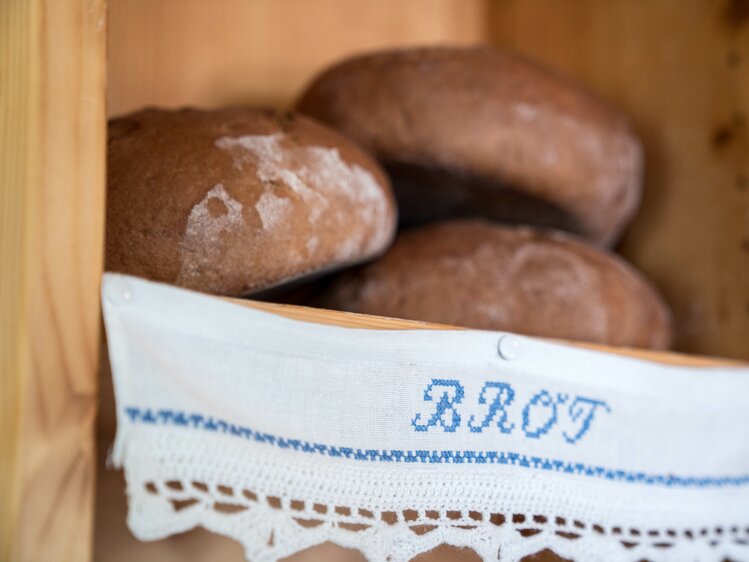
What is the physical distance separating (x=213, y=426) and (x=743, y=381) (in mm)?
538

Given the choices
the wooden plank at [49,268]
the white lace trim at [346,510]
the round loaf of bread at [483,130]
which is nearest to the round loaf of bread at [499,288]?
the round loaf of bread at [483,130]

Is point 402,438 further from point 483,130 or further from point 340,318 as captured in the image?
point 483,130

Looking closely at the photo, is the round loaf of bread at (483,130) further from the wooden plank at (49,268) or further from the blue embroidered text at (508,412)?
the wooden plank at (49,268)

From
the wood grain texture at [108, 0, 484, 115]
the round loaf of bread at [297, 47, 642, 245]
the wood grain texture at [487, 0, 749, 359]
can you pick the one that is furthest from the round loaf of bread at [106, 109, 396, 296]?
the wood grain texture at [487, 0, 749, 359]

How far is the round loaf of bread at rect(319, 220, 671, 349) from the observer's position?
2.59 feet

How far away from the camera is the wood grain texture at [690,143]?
981 mm

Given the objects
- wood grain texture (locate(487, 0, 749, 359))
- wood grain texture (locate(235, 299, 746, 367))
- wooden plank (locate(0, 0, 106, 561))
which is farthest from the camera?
wood grain texture (locate(487, 0, 749, 359))

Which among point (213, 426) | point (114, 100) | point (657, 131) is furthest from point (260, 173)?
point (657, 131)

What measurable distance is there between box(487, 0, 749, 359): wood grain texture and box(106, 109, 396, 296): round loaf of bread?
1.83 feet

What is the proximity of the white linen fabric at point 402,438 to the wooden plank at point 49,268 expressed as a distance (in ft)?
0.10

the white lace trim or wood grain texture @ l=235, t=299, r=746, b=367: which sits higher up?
wood grain texture @ l=235, t=299, r=746, b=367

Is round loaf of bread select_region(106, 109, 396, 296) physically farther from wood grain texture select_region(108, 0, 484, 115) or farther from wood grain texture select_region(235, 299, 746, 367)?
wood grain texture select_region(108, 0, 484, 115)

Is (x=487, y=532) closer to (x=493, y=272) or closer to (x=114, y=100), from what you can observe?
(x=493, y=272)

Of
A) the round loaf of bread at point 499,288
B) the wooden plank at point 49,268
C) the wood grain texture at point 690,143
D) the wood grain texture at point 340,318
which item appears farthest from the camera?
the wood grain texture at point 690,143
